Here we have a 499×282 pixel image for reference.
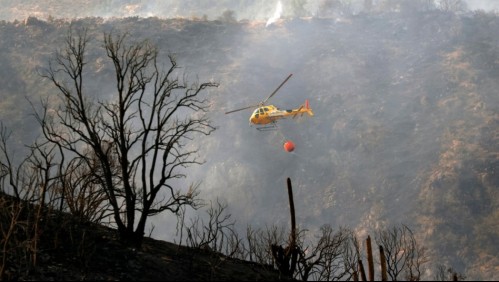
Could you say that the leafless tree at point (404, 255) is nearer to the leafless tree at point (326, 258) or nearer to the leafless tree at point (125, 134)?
the leafless tree at point (326, 258)

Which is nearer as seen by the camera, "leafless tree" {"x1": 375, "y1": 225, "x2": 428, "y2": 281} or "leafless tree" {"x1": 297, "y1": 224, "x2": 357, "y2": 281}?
"leafless tree" {"x1": 297, "y1": 224, "x2": 357, "y2": 281}

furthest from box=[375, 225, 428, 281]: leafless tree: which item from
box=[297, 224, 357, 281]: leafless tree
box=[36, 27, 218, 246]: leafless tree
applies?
box=[36, 27, 218, 246]: leafless tree

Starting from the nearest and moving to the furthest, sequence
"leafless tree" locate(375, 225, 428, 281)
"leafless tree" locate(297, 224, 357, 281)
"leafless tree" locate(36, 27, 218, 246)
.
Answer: "leafless tree" locate(36, 27, 218, 246) < "leafless tree" locate(297, 224, 357, 281) < "leafless tree" locate(375, 225, 428, 281)

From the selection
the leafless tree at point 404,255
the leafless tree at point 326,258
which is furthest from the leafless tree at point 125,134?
the leafless tree at point 404,255

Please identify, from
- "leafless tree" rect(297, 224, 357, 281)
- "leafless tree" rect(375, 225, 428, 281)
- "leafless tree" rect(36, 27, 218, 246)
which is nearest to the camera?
"leafless tree" rect(36, 27, 218, 246)

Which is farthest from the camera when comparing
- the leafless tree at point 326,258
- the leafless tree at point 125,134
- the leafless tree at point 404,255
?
the leafless tree at point 404,255

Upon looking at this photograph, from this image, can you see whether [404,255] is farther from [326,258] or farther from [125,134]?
[125,134]

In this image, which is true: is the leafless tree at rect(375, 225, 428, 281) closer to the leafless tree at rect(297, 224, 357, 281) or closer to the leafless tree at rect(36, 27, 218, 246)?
the leafless tree at rect(297, 224, 357, 281)

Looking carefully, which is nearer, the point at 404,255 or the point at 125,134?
the point at 125,134


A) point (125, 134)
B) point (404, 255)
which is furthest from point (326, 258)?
point (404, 255)

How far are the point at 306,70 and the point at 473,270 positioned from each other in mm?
33628

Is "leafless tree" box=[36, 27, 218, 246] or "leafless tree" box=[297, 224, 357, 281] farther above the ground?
"leafless tree" box=[36, 27, 218, 246]

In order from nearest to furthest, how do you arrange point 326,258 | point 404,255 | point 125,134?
point 326,258 < point 125,134 < point 404,255

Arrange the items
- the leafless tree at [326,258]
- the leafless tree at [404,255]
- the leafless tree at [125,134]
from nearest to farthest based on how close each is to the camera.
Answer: the leafless tree at [125,134] → the leafless tree at [326,258] → the leafless tree at [404,255]
